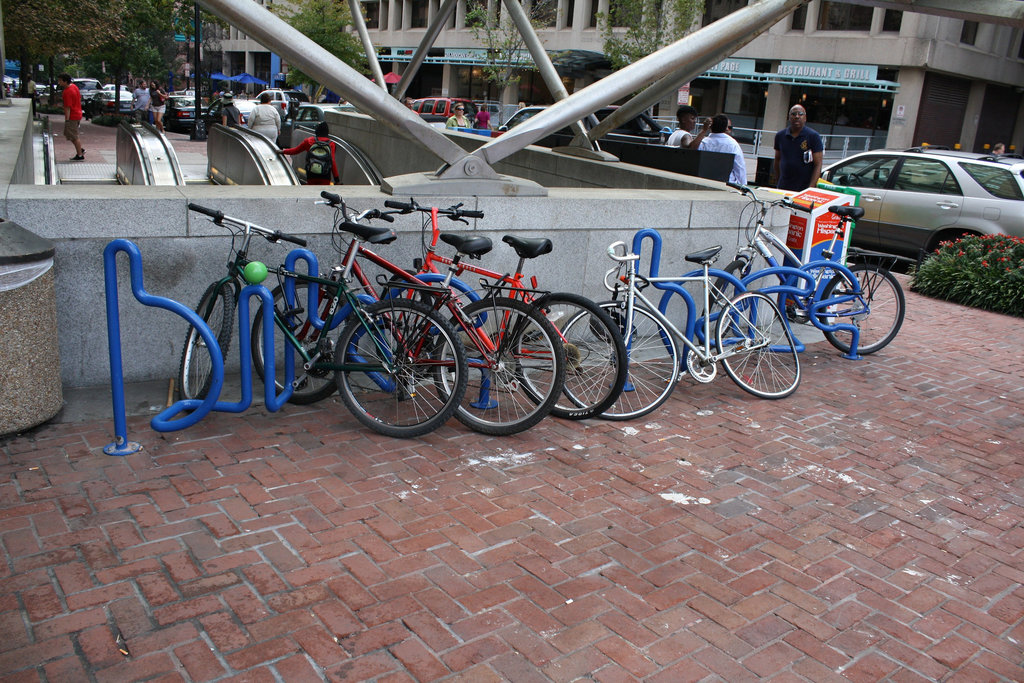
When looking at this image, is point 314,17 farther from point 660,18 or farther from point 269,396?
point 269,396

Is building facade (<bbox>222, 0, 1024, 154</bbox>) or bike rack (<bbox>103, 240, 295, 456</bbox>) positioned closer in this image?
bike rack (<bbox>103, 240, 295, 456</bbox>)

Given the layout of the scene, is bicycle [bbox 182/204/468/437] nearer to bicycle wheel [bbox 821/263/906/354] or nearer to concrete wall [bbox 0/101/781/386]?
concrete wall [bbox 0/101/781/386]

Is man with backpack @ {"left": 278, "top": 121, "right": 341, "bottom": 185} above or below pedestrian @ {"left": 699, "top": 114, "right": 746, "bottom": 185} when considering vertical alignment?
below

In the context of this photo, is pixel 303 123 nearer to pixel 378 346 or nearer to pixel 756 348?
pixel 756 348

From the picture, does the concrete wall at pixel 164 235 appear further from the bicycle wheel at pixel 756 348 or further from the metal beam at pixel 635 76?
the bicycle wheel at pixel 756 348

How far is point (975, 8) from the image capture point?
7.64 meters

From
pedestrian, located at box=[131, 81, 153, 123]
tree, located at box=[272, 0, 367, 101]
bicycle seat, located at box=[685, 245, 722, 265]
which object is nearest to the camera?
bicycle seat, located at box=[685, 245, 722, 265]

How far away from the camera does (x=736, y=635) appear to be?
3457mm

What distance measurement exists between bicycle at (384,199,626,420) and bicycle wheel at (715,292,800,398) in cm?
114

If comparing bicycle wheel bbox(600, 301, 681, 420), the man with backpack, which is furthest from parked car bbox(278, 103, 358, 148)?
bicycle wheel bbox(600, 301, 681, 420)

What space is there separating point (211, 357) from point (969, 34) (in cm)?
4244

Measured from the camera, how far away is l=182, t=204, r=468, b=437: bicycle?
4977 millimetres

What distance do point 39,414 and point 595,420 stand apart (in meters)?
3.17

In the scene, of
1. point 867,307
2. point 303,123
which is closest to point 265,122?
point 303,123
